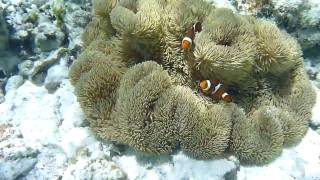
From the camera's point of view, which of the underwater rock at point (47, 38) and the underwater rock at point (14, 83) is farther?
the underwater rock at point (47, 38)

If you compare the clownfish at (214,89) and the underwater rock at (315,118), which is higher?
the clownfish at (214,89)

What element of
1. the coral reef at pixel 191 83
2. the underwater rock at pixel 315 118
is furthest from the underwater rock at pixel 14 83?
the underwater rock at pixel 315 118

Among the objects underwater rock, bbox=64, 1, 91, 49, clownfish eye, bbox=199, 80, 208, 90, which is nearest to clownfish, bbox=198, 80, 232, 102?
clownfish eye, bbox=199, 80, 208, 90

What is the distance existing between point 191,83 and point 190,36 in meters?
0.48

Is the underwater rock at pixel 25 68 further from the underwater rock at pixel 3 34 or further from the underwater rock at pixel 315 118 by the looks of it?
the underwater rock at pixel 315 118

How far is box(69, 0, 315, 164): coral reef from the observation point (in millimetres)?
3150

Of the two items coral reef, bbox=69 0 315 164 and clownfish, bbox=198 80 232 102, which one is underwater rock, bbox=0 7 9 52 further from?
clownfish, bbox=198 80 232 102

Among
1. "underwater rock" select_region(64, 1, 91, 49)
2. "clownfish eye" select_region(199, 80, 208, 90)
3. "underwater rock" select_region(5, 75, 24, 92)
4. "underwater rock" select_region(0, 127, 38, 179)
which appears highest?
"clownfish eye" select_region(199, 80, 208, 90)

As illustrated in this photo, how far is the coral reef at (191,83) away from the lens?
3.15 m

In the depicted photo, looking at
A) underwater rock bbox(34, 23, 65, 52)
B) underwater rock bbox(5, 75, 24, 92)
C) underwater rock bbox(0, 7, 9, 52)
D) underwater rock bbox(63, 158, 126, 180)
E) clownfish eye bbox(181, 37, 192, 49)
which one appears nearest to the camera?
underwater rock bbox(63, 158, 126, 180)

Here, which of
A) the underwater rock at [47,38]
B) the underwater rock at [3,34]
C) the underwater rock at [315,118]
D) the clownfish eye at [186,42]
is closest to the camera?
the clownfish eye at [186,42]

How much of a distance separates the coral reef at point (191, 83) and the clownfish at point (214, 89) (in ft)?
0.20

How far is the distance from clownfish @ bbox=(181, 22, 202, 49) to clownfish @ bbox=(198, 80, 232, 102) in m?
0.38

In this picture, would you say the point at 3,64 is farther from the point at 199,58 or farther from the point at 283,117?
the point at 283,117
